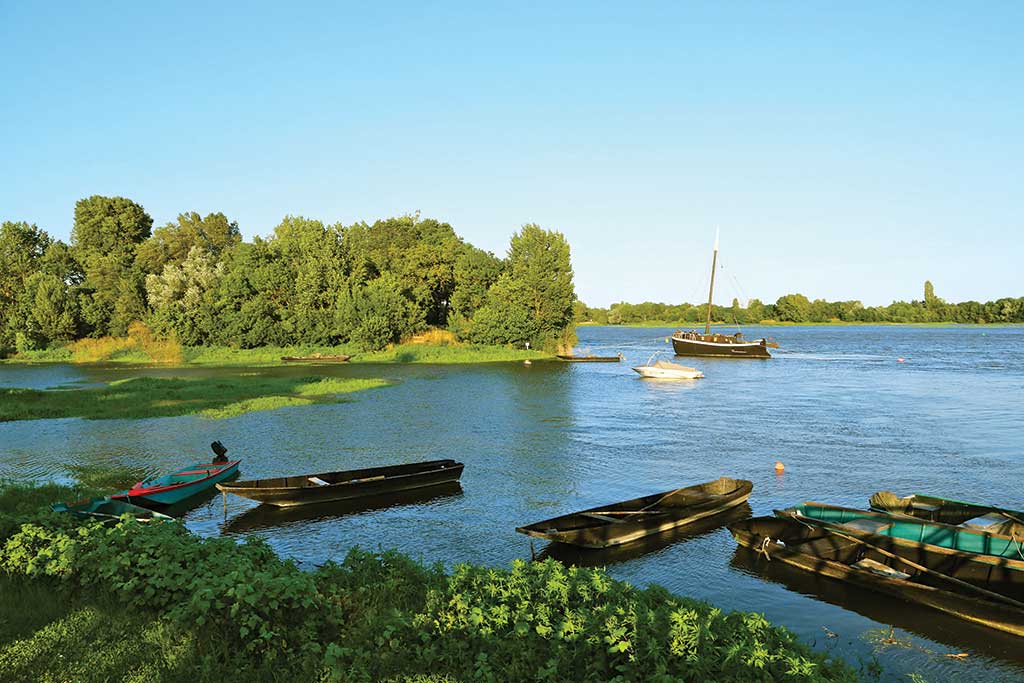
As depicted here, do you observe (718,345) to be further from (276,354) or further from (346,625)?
(346,625)

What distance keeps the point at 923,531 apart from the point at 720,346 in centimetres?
7941

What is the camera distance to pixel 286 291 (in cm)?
9131

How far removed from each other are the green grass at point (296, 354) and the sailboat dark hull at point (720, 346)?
72.9 feet

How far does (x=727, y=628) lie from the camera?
8.74m

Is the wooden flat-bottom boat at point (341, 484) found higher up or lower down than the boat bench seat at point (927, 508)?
lower down

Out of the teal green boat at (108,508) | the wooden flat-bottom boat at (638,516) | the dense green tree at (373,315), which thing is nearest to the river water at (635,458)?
the wooden flat-bottom boat at (638,516)

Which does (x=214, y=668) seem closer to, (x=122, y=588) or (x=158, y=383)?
(x=122, y=588)

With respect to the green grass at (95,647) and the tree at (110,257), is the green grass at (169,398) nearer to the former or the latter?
the green grass at (95,647)

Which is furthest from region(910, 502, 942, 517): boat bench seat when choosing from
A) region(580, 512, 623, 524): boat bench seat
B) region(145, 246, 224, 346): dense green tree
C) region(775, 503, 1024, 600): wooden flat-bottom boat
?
region(145, 246, 224, 346): dense green tree

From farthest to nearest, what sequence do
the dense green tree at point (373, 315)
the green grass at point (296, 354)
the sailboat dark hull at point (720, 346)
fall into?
1. the sailboat dark hull at point (720, 346)
2. the dense green tree at point (373, 315)
3. the green grass at point (296, 354)

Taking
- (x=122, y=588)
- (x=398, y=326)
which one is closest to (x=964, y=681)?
(x=122, y=588)

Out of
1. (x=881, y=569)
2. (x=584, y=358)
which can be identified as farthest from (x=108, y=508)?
(x=584, y=358)

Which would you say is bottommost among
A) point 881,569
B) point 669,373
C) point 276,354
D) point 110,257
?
point 881,569

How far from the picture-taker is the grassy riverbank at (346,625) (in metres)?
8.16
